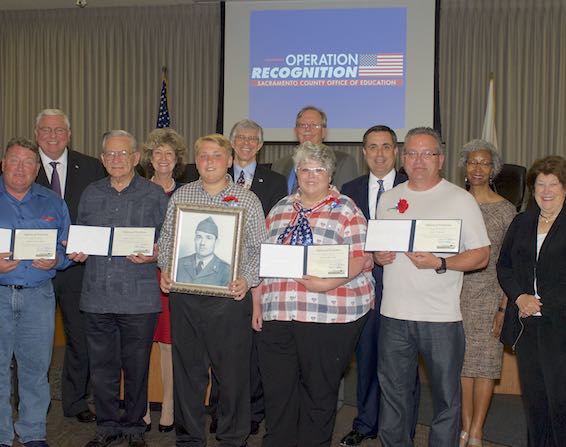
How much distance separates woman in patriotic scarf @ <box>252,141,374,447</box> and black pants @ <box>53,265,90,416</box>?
1.72 m

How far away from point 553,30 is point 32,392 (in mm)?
7469

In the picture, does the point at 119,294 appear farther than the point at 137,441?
No

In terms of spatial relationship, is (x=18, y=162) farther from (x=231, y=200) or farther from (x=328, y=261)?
(x=328, y=261)

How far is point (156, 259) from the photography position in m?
3.84

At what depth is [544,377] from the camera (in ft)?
10.6

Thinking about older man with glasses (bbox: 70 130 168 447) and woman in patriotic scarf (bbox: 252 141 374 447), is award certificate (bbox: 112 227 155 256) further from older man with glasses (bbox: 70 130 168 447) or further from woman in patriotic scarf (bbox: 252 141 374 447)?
woman in patriotic scarf (bbox: 252 141 374 447)

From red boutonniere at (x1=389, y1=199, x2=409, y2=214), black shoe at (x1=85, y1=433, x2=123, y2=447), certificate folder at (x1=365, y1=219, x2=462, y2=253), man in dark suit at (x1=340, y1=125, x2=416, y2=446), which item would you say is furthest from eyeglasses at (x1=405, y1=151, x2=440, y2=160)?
black shoe at (x1=85, y1=433, x2=123, y2=447)

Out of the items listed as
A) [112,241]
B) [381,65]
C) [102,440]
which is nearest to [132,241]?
[112,241]

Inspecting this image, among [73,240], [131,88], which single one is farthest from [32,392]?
[131,88]

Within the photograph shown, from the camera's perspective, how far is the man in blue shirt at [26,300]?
12.0 ft

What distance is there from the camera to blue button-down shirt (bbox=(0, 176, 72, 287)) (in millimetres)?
3660

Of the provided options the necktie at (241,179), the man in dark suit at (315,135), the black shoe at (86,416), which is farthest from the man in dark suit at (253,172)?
the black shoe at (86,416)

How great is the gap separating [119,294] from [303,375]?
1.15m

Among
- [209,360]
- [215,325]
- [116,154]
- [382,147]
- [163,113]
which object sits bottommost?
[209,360]
